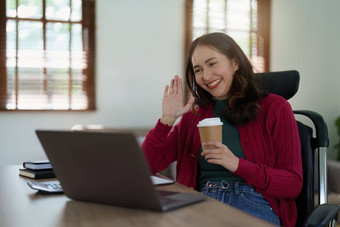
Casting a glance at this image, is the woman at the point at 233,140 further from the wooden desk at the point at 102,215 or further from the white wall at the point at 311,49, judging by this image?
the white wall at the point at 311,49

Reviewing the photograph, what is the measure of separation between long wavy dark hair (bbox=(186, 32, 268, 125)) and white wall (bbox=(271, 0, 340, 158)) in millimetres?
2857

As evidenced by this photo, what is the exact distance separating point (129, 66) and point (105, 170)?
3.06 m

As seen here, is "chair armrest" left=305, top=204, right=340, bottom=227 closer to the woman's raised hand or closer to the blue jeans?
the blue jeans

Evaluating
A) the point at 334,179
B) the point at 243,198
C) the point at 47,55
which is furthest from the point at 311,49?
the point at 243,198

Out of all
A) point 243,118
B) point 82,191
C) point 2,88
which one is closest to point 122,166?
point 82,191

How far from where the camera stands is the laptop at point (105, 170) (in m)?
0.77

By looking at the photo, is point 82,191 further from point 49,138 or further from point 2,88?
point 2,88

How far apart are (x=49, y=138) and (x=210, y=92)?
36.7 inches

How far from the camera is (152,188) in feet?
2.55

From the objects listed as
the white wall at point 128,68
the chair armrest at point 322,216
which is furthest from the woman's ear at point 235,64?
the white wall at point 128,68

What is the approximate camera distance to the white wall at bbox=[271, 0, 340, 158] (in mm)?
4434

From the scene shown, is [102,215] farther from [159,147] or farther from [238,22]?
[238,22]

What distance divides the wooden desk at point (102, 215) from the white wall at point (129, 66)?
2.65 m

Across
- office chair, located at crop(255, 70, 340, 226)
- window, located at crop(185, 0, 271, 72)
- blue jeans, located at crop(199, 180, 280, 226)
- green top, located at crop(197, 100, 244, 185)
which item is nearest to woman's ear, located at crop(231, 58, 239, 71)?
green top, located at crop(197, 100, 244, 185)
